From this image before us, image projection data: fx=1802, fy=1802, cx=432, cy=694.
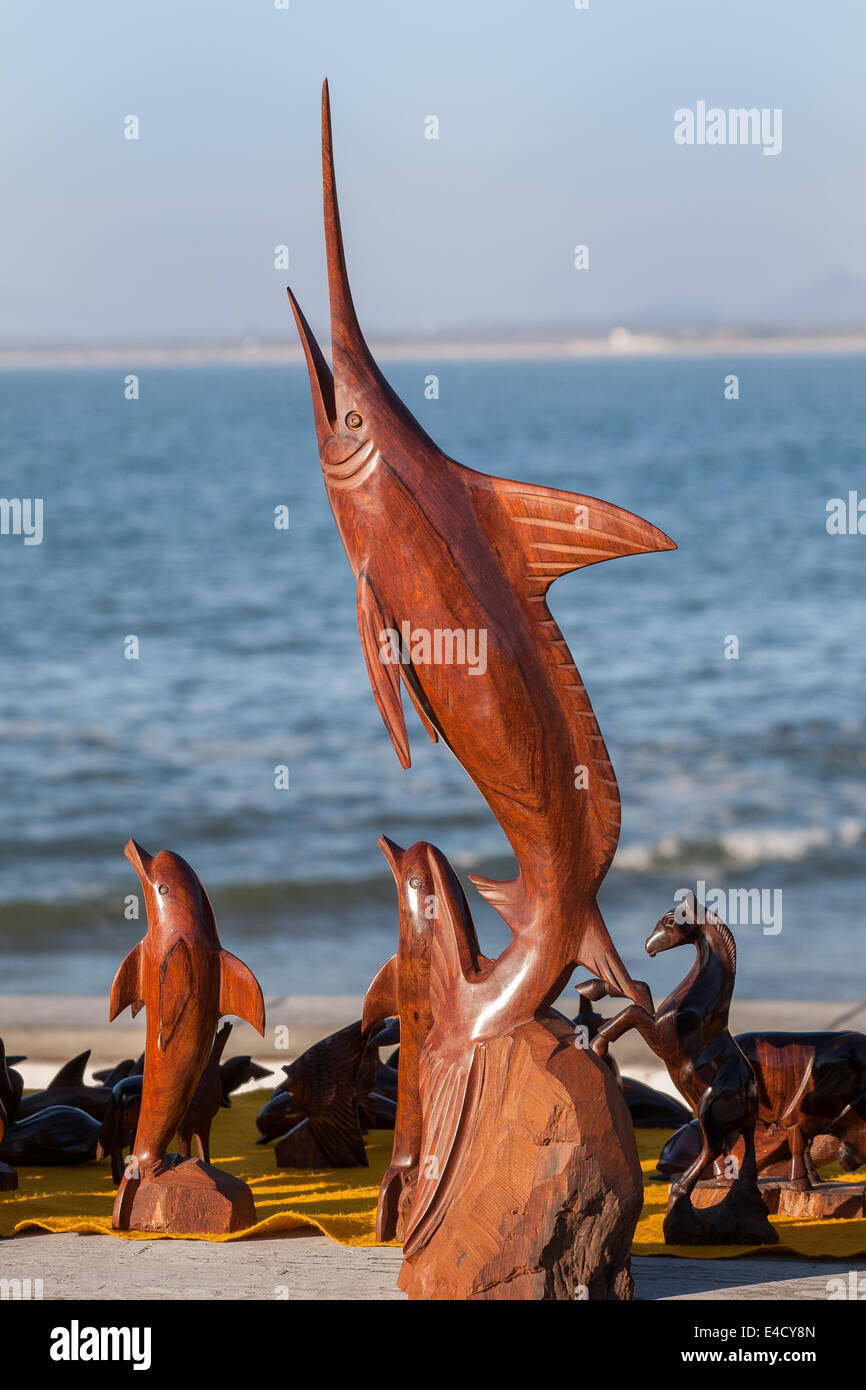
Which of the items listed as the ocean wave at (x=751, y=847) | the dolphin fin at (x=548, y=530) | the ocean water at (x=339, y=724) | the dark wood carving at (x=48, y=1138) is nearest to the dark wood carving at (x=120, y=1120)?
the dark wood carving at (x=48, y=1138)

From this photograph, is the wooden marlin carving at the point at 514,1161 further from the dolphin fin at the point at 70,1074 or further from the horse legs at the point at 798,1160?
the dolphin fin at the point at 70,1074

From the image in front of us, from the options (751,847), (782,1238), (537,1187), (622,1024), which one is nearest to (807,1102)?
(782,1238)

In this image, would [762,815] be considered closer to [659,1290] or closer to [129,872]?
[129,872]

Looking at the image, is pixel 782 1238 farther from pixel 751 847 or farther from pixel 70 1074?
pixel 751 847

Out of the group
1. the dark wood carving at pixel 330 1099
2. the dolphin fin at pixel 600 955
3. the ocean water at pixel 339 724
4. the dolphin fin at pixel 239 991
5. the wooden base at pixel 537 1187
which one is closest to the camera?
the wooden base at pixel 537 1187

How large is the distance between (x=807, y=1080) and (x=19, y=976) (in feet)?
23.9

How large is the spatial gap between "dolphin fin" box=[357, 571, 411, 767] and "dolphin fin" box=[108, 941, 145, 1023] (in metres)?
1.19

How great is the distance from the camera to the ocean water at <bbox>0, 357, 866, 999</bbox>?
12.2m

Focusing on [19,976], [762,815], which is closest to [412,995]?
[19,976]

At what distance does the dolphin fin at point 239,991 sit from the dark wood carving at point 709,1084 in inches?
34.9

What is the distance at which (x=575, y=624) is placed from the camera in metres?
21.5

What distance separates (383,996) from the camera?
450 centimetres

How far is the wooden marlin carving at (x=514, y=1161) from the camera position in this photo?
369 centimetres

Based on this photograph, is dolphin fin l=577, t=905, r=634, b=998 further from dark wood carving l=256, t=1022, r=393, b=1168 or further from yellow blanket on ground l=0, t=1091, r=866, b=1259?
dark wood carving l=256, t=1022, r=393, b=1168
